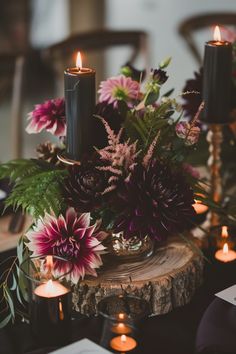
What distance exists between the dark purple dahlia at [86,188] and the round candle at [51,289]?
13cm

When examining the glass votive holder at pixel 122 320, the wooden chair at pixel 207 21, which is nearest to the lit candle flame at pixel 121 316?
the glass votive holder at pixel 122 320

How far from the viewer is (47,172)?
1114mm

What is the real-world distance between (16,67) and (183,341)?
4.78 ft

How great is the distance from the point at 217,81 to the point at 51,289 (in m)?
0.55

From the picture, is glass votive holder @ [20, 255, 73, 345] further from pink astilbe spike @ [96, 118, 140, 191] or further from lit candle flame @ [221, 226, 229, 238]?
lit candle flame @ [221, 226, 229, 238]

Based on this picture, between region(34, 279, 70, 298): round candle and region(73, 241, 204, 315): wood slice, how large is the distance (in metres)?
0.09

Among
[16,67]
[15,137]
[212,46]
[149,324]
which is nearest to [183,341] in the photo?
[149,324]

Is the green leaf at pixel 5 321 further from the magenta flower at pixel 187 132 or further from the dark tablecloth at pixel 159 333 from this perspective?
the magenta flower at pixel 187 132

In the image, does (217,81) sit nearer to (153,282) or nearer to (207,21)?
(153,282)

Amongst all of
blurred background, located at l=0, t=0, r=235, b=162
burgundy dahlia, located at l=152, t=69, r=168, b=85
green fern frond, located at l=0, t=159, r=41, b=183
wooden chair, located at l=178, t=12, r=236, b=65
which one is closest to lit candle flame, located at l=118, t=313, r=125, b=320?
green fern frond, located at l=0, t=159, r=41, b=183

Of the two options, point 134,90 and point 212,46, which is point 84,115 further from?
point 212,46

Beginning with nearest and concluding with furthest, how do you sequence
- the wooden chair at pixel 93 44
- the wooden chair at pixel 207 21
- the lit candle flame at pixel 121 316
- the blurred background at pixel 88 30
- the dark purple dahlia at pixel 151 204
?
the lit candle flame at pixel 121 316, the dark purple dahlia at pixel 151 204, the wooden chair at pixel 93 44, the wooden chair at pixel 207 21, the blurred background at pixel 88 30

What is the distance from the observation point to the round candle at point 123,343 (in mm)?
952

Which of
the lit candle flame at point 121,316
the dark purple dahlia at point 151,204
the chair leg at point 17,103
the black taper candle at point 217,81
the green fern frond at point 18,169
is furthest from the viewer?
the chair leg at point 17,103
